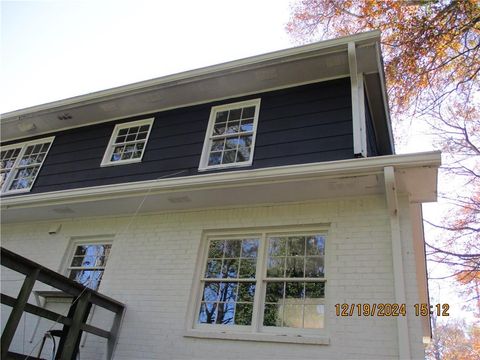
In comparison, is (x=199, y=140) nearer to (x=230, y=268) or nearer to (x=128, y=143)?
(x=128, y=143)

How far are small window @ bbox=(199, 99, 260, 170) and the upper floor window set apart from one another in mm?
3814

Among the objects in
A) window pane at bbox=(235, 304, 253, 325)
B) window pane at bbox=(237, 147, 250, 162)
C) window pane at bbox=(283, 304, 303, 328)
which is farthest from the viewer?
window pane at bbox=(237, 147, 250, 162)

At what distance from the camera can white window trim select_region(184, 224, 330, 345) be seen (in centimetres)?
410

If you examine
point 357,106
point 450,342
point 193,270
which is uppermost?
point 450,342

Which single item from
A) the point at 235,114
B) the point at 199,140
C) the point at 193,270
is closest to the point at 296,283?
the point at 193,270

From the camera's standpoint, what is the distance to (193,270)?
5027 mm

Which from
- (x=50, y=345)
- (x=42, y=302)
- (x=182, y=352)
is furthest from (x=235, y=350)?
(x=42, y=302)

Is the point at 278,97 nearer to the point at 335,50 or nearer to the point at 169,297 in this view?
the point at 335,50

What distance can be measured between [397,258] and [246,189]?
2016mm

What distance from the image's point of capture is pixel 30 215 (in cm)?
656

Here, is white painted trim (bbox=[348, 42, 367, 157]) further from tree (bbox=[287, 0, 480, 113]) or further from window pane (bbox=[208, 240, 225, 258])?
tree (bbox=[287, 0, 480, 113])

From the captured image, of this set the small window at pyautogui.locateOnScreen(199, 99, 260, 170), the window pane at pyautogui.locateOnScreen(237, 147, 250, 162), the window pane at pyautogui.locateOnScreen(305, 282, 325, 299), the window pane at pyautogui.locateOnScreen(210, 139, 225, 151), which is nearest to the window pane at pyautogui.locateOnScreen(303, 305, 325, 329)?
the window pane at pyautogui.locateOnScreen(305, 282, 325, 299)

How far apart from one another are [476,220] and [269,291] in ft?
30.9

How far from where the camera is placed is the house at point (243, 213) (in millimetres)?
4164
